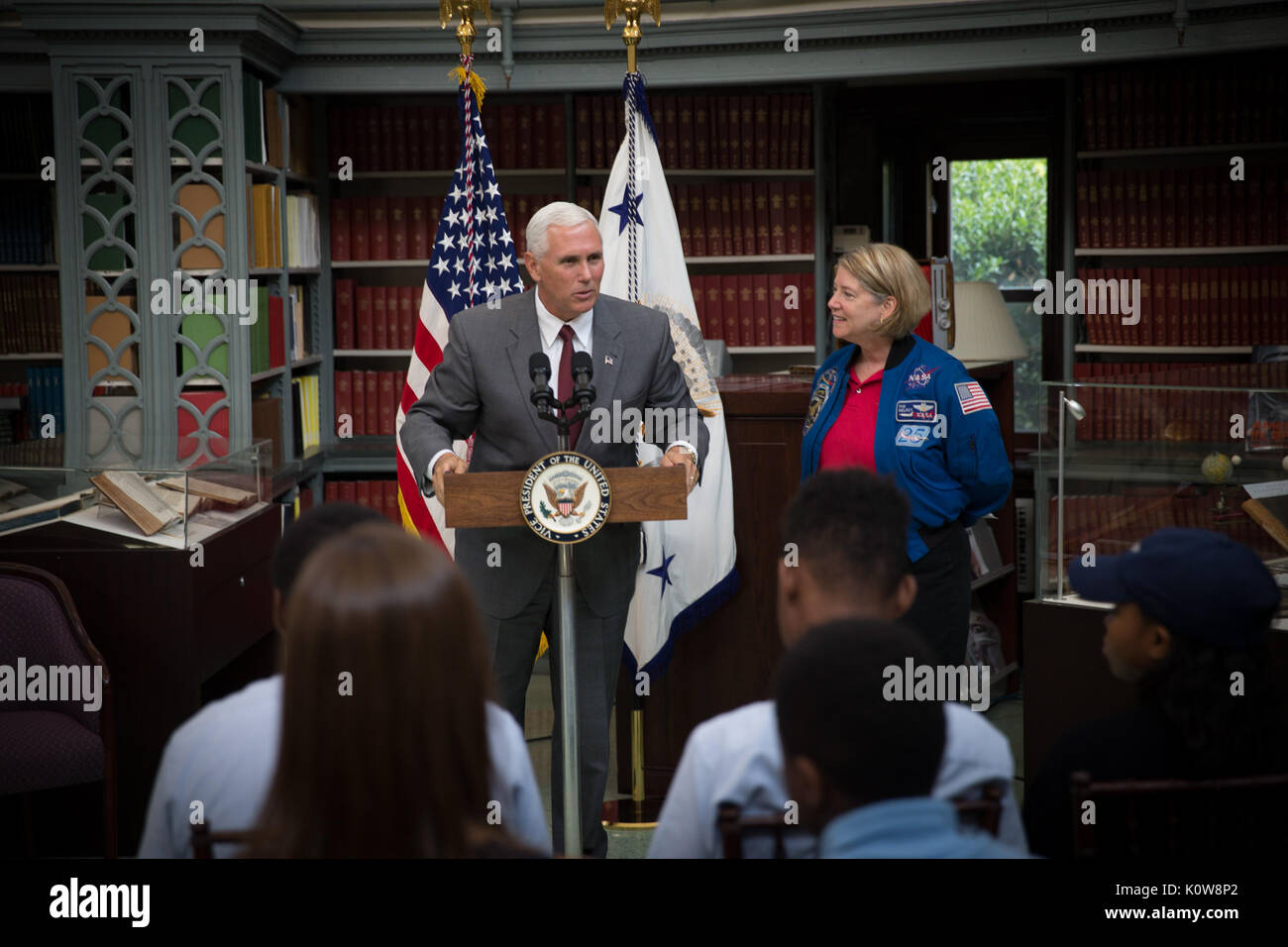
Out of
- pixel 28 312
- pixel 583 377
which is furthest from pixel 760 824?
pixel 28 312

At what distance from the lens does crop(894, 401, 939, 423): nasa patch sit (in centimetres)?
304

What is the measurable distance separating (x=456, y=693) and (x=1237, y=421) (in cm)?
183

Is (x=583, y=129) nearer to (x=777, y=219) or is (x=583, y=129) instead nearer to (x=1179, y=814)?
(x=777, y=219)

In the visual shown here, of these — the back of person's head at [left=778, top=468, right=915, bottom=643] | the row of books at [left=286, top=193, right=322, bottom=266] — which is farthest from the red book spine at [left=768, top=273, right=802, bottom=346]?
the back of person's head at [left=778, top=468, right=915, bottom=643]

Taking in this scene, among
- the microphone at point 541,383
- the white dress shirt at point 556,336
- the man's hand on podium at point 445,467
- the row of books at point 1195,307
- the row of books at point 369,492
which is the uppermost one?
the row of books at point 1195,307

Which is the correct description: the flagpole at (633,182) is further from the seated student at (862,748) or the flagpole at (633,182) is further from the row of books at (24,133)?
the row of books at (24,133)

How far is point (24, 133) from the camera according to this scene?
18.7ft

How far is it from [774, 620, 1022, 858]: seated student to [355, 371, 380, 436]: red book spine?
4916 mm

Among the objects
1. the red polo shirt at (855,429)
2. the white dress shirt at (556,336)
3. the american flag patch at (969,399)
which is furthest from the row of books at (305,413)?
the american flag patch at (969,399)

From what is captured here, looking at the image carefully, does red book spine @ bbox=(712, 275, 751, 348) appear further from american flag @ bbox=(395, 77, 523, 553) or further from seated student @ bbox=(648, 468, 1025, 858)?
seated student @ bbox=(648, 468, 1025, 858)

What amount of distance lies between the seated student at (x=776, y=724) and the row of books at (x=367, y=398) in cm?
459

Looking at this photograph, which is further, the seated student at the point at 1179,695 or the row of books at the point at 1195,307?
the row of books at the point at 1195,307

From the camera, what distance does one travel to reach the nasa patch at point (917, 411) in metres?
3.04
